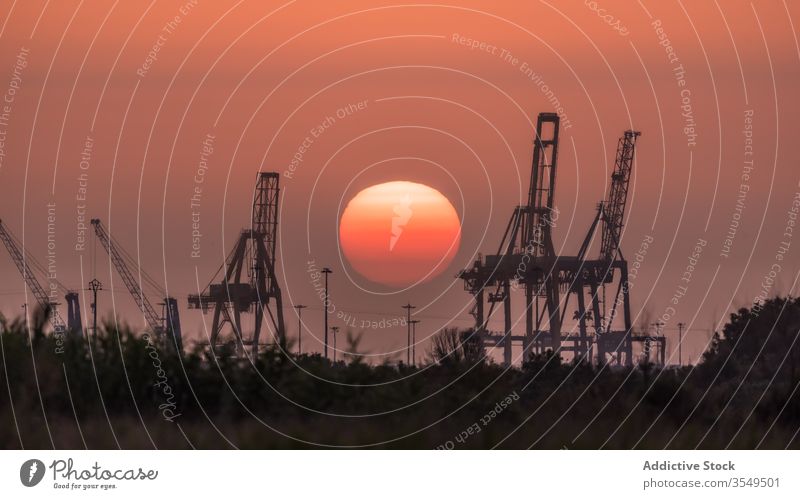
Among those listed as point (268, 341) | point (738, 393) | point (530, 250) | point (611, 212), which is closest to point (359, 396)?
point (268, 341)

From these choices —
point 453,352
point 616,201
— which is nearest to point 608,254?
point 616,201

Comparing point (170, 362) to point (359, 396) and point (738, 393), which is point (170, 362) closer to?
point (359, 396)
